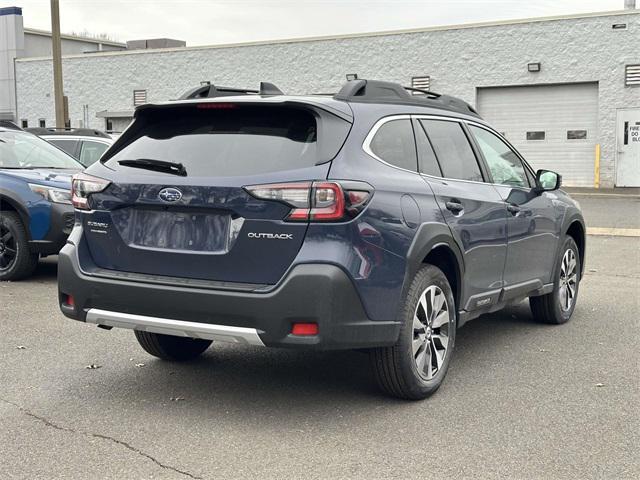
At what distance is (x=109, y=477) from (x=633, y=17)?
80.0ft

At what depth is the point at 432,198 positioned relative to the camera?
4715 millimetres

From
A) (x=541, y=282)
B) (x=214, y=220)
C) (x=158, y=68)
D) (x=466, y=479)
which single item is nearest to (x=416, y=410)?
(x=466, y=479)

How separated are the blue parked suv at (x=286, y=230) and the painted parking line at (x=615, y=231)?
29.5ft

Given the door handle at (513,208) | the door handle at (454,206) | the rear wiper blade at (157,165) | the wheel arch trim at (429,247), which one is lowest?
the wheel arch trim at (429,247)

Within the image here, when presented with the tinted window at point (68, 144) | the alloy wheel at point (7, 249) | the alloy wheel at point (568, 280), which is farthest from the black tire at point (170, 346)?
the tinted window at point (68, 144)

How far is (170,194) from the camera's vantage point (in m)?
4.24

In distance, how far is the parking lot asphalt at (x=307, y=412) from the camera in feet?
12.0

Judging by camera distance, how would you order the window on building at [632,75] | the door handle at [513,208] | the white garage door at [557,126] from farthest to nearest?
the white garage door at [557,126], the window on building at [632,75], the door handle at [513,208]

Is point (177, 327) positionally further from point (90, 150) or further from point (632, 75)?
point (632, 75)

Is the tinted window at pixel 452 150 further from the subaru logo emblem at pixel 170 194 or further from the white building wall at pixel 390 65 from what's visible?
the white building wall at pixel 390 65

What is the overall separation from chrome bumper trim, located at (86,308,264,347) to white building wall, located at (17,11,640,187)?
23.1 meters

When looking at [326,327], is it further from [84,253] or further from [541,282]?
[541,282]

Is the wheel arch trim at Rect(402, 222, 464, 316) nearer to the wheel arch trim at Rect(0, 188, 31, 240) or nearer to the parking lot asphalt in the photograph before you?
the parking lot asphalt

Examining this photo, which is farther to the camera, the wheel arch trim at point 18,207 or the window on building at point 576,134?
the window on building at point 576,134
